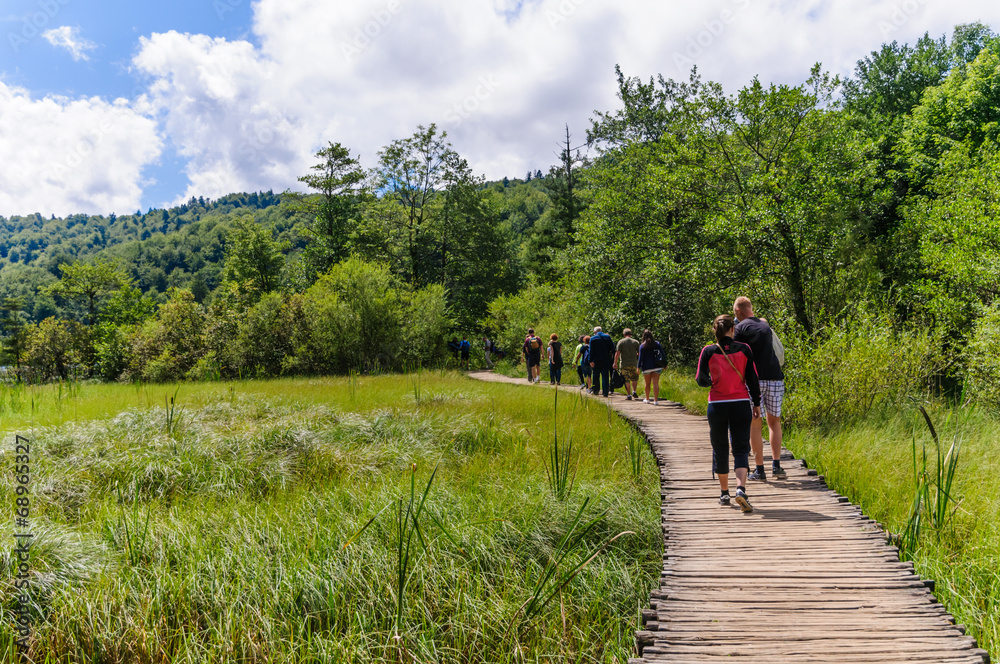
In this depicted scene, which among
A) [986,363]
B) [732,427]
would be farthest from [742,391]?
[986,363]

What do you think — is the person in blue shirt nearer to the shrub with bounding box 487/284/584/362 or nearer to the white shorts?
the shrub with bounding box 487/284/584/362

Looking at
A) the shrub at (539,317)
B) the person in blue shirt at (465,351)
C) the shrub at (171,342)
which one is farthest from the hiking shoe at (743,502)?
the shrub at (171,342)

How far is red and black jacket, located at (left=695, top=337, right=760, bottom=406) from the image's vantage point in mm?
4902

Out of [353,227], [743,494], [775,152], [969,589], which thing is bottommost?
[969,589]

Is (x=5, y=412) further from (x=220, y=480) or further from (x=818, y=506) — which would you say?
(x=818, y=506)

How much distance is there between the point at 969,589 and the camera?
3.69m

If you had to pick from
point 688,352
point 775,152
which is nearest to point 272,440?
point 775,152

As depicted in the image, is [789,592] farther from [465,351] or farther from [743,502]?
[465,351]

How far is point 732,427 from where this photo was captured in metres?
4.98

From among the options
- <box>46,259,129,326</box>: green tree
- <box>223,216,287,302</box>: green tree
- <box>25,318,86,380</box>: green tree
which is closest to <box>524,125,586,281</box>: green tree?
<box>223,216,287,302</box>: green tree

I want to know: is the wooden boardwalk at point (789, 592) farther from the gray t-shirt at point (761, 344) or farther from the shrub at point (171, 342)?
the shrub at point (171, 342)

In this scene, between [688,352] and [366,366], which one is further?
[366,366]

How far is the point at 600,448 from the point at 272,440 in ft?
16.7

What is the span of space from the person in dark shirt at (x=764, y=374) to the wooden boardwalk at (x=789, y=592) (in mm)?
470
